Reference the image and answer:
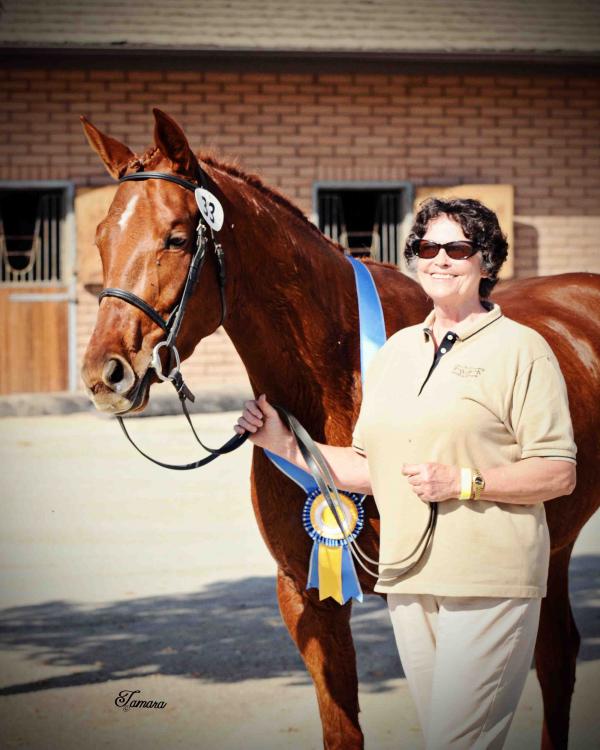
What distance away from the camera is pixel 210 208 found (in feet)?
8.69

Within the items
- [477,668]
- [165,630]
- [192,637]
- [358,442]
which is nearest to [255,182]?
[358,442]

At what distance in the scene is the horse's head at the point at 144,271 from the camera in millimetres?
2428

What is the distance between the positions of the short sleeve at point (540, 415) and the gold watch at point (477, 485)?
117 millimetres

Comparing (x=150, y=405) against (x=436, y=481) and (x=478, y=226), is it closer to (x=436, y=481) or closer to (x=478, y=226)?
(x=478, y=226)

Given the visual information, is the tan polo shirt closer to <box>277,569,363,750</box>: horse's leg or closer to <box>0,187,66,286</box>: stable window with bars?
<box>277,569,363,750</box>: horse's leg

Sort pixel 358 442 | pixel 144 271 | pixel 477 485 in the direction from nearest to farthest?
pixel 477 485
pixel 144 271
pixel 358 442

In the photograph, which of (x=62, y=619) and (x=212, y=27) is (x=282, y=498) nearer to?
(x=62, y=619)

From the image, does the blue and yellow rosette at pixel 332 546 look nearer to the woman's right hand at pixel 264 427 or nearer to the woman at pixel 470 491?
the woman's right hand at pixel 264 427

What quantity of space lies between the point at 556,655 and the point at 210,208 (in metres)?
2.15

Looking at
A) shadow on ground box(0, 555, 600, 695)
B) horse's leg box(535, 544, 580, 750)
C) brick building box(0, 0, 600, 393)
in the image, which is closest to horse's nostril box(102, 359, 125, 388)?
horse's leg box(535, 544, 580, 750)

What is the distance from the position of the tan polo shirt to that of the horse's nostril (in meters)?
0.62

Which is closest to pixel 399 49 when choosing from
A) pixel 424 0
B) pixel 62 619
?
pixel 424 0

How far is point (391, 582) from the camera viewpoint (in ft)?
7.91

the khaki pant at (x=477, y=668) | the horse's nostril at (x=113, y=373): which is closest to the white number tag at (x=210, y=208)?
the horse's nostril at (x=113, y=373)
